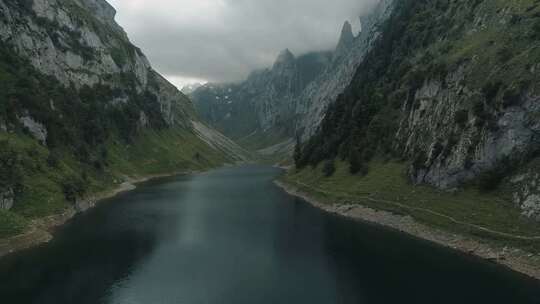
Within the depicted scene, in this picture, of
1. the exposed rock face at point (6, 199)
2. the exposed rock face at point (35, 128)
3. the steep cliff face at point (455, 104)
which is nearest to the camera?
the steep cliff face at point (455, 104)

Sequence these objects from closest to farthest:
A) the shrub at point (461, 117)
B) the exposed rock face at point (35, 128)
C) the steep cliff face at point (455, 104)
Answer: the steep cliff face at point (455, 104), the shrub at point (461, 117), the exposed rock face at point (35, 128)

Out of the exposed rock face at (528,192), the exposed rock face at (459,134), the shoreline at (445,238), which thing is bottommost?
the shoreline at (445,238)

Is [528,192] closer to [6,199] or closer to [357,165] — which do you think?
[357,165]

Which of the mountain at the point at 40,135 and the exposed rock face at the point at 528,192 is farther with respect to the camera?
the mountain at the point at 40,135

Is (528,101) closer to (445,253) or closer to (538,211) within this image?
(538,211)

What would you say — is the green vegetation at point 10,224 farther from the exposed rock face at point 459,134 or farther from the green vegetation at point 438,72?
the green vegetation at point 438,72

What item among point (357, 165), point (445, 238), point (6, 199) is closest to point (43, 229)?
point (6, 199)

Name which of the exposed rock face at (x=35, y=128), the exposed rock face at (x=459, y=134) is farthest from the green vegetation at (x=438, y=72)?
the exposed rock face at (x=35, y=128)
